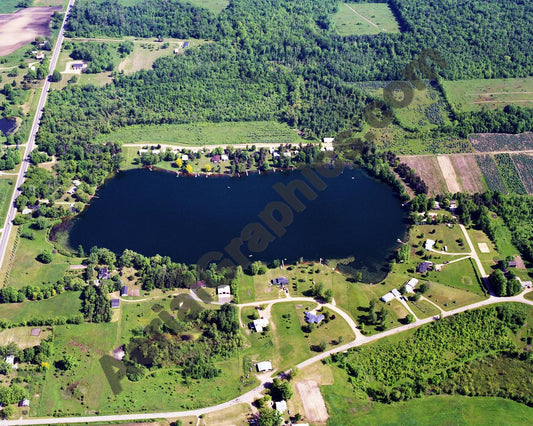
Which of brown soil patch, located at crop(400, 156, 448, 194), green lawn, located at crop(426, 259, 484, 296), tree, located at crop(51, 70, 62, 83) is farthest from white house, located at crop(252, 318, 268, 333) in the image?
tree, located at crop(51, 70, 62, 83)

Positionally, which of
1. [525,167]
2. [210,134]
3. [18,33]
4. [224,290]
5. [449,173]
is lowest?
[525,167]

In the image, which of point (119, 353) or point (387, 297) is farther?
point (387, 297)

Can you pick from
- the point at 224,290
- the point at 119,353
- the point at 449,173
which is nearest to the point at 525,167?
the point at 449,173

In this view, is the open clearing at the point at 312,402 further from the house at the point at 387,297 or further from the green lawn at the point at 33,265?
the green lawn at the point at 33,265

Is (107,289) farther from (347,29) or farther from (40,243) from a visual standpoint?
(347,29)

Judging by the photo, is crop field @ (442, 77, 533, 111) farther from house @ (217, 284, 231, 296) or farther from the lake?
house @ (217, 284, 231, 296)

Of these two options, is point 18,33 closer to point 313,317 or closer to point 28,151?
point 28,151

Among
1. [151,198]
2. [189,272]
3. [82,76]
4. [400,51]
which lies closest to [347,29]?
[400,51]
